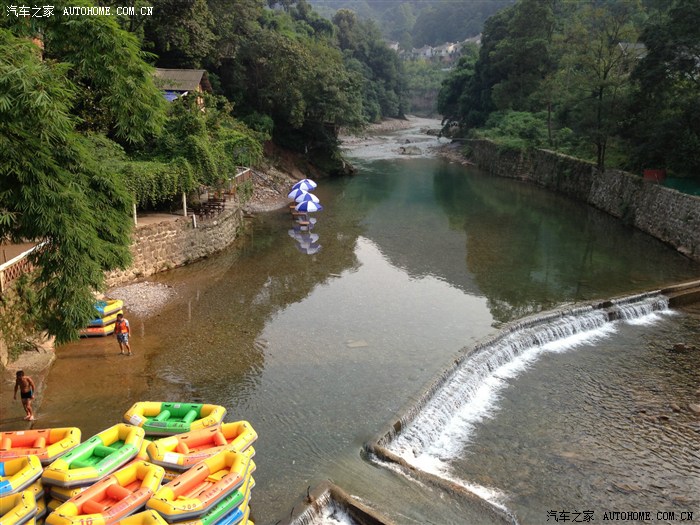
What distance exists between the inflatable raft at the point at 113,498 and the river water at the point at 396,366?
2249 millimetres

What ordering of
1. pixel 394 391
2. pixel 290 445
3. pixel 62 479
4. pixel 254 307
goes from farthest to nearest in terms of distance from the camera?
pixel 254 307
pixel 394 391
pixel 290 445
pixel 62 479

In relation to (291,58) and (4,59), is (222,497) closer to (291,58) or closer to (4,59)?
(4,59)

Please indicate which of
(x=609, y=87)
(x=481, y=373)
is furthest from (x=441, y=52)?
(x=481, y=373)

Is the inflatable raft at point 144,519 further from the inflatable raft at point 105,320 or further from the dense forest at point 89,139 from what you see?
the inflatable raft at point 105,320

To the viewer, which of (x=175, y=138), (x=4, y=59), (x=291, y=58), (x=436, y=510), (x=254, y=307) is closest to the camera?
(x=4, y=59)

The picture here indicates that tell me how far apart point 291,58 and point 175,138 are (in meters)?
22.5

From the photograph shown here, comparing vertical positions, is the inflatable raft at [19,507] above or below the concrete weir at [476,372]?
above

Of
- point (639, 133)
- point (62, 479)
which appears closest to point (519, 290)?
point (639, 133)

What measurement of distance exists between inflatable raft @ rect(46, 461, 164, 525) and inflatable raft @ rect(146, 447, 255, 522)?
0.26m

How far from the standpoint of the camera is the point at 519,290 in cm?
2173

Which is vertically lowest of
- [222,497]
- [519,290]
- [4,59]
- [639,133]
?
[519,290]

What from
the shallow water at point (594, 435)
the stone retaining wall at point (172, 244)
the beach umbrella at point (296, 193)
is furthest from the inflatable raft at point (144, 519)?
the beach umbrella at point (296, 193)

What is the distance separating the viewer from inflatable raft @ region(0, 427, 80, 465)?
8.93 meters

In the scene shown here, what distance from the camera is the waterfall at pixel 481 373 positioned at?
41.1 ft
